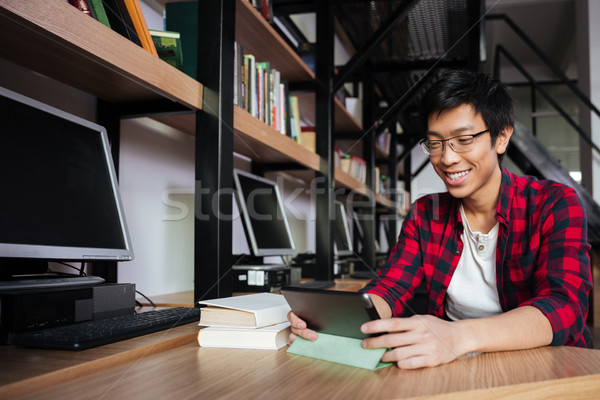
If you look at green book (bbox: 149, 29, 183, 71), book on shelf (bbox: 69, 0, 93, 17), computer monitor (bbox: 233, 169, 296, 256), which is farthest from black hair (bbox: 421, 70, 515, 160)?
computer monitor (bbox: 233, 169, 296, 256)

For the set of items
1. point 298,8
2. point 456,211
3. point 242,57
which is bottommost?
point 456,211

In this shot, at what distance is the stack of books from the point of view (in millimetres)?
875

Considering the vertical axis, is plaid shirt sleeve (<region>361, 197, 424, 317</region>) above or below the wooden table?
above

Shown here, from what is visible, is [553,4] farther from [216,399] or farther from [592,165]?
[216,399]

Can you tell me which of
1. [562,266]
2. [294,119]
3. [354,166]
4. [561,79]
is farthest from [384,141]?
[562,266]

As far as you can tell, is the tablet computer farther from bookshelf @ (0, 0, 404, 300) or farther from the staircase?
the staircase

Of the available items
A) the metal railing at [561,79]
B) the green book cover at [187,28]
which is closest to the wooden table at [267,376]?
the green book cover at [187,28]

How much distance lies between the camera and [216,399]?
1.93 ft

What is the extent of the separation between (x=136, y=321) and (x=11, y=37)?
63 centimetres

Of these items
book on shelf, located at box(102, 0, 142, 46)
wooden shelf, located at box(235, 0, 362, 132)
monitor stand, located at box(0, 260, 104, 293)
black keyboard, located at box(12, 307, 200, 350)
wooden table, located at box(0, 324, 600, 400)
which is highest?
wooden shelf, located at box(235, 0, 362, 132)

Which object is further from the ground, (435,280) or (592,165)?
(592,165)

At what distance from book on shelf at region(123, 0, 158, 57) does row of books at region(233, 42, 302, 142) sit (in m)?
0.44

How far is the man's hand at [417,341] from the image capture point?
74 centimetres

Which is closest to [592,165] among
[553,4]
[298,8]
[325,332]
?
[553,4]
